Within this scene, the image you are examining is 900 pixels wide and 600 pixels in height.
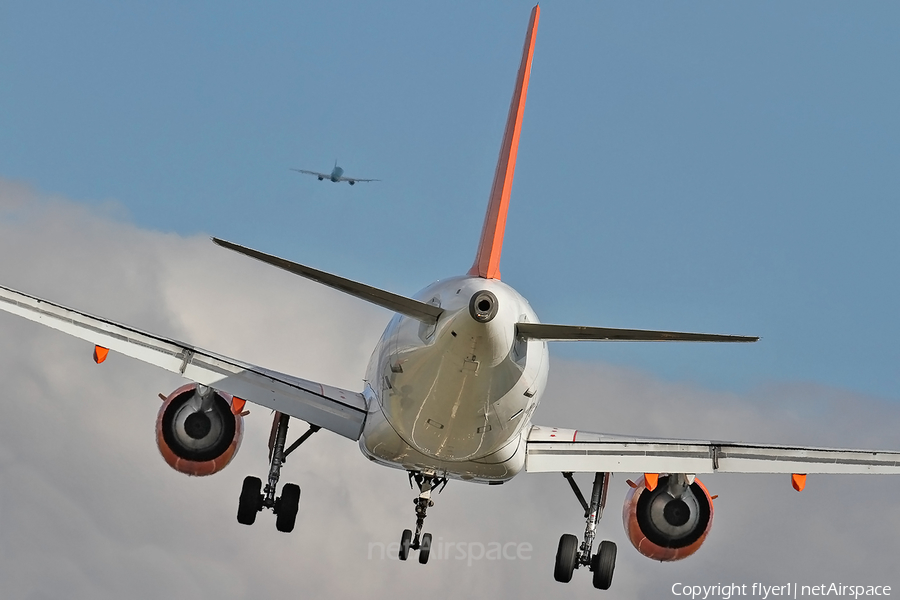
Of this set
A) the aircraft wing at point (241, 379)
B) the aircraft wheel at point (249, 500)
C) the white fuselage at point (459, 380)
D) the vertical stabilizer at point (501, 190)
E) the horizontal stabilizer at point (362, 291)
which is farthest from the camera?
the aircraft wheel at point (249, 500)

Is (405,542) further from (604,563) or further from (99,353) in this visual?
(99,353)

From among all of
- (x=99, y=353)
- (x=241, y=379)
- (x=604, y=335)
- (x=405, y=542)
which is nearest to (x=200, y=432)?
(x=241, y=379)

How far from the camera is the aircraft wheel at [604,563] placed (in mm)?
31578

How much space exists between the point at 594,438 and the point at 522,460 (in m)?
2.63

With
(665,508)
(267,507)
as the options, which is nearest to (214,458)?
(267,507)

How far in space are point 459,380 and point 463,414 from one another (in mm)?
1241

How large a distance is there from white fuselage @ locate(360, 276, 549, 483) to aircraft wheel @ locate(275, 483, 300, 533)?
16.5ft

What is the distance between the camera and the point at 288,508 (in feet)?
104

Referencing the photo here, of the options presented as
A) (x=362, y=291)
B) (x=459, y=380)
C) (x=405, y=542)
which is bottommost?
(x=405, y=542)

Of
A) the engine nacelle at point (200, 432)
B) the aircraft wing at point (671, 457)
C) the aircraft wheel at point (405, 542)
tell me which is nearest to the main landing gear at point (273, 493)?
the engine nacelle at point (200, 432)

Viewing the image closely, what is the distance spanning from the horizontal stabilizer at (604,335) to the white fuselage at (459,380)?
349 millimetres

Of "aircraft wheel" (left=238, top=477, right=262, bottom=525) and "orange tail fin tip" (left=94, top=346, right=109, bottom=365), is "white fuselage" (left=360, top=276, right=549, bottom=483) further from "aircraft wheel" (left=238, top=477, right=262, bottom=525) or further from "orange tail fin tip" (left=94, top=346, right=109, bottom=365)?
"orange tail fin tip" (left=94, top=346, right=109, bottom=365)

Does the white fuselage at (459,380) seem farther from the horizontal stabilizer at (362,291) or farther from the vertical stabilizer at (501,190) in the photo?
the vertical stabilizer at (501,190)

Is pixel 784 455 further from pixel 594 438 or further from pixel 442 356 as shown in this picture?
pixel 442 356
